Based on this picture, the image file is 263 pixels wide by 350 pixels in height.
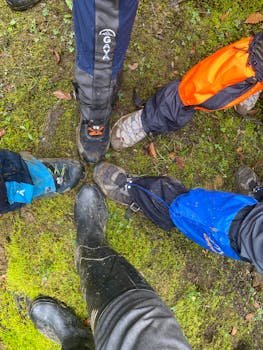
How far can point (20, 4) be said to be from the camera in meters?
3.36

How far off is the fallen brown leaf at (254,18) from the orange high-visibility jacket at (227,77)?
114 cm

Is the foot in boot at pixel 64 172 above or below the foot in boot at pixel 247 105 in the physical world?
below

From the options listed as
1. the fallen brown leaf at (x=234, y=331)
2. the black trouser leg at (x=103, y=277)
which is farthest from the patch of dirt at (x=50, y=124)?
the fallen brown leaf at (x=234, y=331)

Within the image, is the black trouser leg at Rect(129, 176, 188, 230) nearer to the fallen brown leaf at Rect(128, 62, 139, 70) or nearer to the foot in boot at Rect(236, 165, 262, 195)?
the foot in boot at Rect(236, 165, 262, 195)

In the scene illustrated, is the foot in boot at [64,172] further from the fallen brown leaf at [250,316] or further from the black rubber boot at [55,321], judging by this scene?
the fallen brown leaf at [250,316]

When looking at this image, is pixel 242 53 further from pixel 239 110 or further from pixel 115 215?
pixel 115 215

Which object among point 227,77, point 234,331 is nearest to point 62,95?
point 227,77

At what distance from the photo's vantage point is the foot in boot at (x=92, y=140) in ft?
10.5

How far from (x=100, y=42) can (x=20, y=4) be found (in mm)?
1494

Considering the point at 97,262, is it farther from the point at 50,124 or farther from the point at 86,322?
the point at 50,124

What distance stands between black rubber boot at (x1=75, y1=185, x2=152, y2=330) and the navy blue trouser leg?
0.98m

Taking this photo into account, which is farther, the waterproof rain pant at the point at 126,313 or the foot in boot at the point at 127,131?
the foot in boot at the point at 127,131

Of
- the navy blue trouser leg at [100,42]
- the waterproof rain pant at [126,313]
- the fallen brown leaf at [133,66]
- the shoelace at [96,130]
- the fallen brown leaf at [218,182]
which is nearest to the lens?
the waterproof rain pant at [126,313]

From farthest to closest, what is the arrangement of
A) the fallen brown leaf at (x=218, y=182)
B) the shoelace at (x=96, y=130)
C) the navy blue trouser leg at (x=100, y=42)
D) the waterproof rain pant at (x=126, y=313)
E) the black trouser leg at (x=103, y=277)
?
1. the fallen brown leaf at (x=218, y=182)
2. the shoelace at (x=96, y=130)
3. the black trouser leg at (x=103, y=277)
4. the navy blue trouser leg at (x=100, y=42)
5. the waterproof rain pant at (x=126, y=313)
